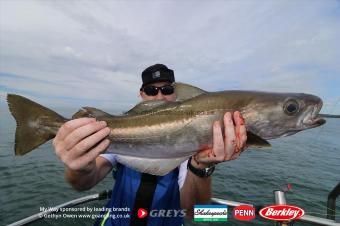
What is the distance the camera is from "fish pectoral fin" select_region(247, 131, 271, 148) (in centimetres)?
375

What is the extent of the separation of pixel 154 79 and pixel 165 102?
9.49ft

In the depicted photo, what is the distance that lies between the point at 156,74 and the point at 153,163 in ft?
10.8

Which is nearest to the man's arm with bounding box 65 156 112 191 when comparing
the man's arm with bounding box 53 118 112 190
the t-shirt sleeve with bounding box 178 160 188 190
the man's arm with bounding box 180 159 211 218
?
the man's arm with bounding box 53 118 112 190

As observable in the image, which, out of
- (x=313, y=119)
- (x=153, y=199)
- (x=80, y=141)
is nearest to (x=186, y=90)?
(x=80, y=141)

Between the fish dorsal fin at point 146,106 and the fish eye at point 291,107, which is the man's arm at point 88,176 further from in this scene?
the fish eye at point 291,107

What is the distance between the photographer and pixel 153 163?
4.25 meters

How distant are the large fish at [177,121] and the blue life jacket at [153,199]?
127cm

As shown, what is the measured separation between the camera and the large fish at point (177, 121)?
3.88 m

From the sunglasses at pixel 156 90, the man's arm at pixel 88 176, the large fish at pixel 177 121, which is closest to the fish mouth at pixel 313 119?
the large fish at pixel 177 121

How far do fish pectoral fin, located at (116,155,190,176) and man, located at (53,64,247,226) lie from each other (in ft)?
1.26

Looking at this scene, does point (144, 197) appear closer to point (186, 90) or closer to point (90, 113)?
point (90, 113)

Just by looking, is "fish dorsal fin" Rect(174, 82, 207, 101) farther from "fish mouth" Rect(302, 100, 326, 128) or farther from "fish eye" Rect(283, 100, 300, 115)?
"fish mouth" Rect(302, 100, 326, 128)

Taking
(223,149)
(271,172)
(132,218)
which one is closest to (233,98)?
(223,149)

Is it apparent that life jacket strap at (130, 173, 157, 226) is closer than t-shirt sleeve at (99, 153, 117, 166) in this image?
Yes
